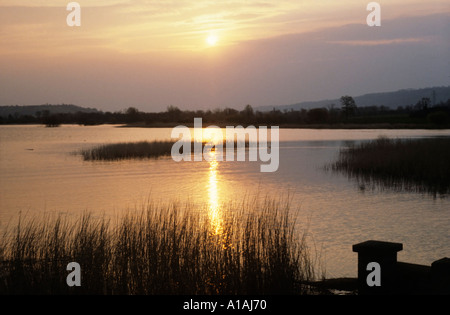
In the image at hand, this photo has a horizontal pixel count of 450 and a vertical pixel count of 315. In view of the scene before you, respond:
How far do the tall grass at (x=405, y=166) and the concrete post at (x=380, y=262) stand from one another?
14.1 meters

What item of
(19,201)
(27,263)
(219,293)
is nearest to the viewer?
(219,293)

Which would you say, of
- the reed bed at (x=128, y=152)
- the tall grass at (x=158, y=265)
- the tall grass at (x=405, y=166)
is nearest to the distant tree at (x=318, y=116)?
the reed bed at (x=128, y=152)

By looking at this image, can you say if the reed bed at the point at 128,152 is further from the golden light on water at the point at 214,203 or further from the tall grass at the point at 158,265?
the tall grass at the point at 158,265

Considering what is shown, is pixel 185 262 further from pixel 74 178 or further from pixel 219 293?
pixel 74 178

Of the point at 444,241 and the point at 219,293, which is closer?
the point at 219,293

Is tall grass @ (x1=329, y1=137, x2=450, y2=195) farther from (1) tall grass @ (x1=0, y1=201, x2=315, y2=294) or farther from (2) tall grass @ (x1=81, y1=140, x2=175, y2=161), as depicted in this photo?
(2) tall grass @ (x1=81, y1=140, x2=175, y2=161)

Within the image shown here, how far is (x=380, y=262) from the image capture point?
20.2ft

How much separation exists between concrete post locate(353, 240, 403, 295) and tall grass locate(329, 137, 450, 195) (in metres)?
14.1

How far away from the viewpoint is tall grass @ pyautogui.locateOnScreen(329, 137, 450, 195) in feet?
67.9

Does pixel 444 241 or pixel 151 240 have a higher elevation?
pixel 151 240

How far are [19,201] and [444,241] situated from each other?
46.9ft
